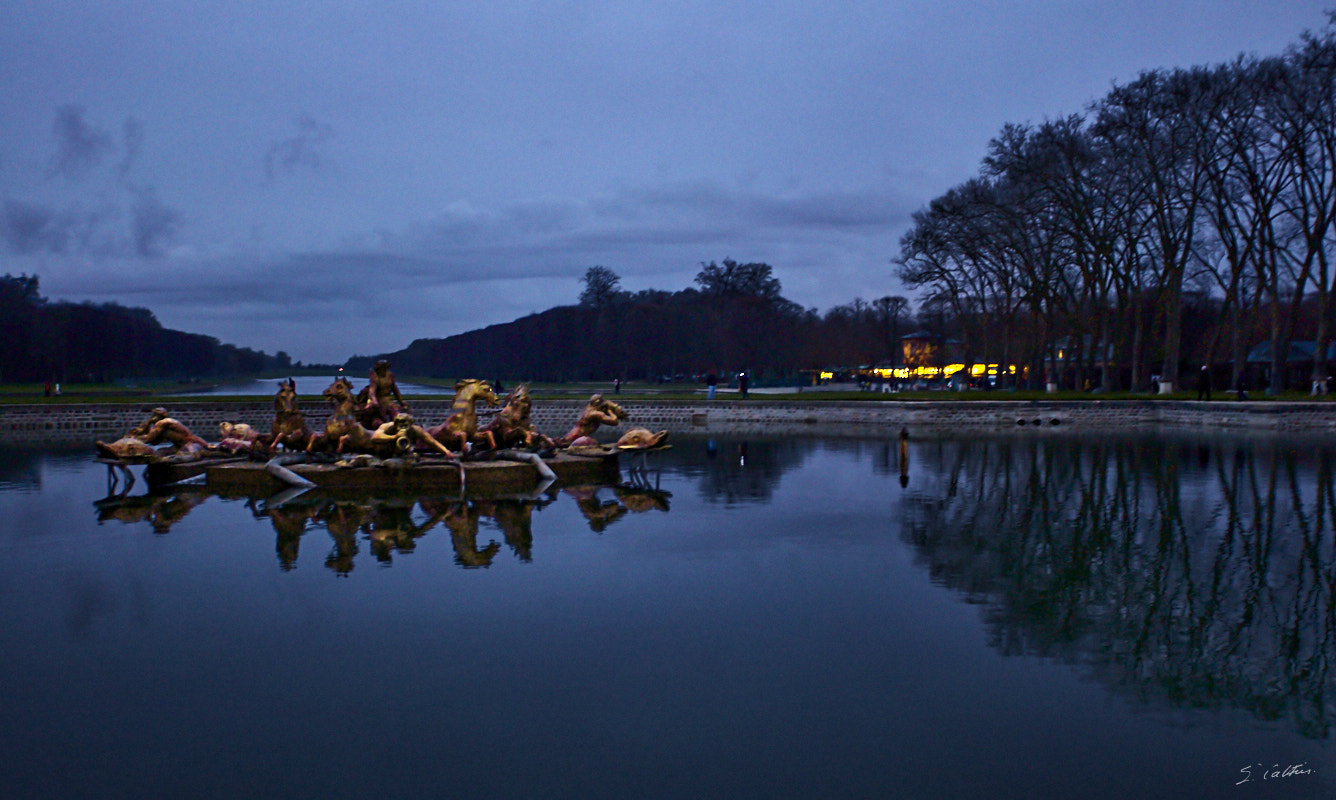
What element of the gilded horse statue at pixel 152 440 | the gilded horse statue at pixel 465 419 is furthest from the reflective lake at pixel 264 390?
the gilded horse statue at pixel 465 419

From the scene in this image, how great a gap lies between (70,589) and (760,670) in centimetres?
713

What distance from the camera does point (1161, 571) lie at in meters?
10.4

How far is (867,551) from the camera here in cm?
1160

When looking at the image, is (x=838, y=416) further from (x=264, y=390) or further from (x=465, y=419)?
(x=264, y=390)

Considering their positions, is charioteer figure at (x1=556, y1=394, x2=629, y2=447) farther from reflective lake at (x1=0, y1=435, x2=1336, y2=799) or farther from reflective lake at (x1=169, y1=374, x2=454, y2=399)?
reflective lake at (x1=169, y1=374, x2=454, y2=399)

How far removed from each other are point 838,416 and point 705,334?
4700 cm

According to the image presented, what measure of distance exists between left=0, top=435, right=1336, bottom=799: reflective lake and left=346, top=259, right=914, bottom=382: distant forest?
62.8 meters

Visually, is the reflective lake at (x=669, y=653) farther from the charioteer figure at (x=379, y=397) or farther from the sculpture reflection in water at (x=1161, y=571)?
the charioteer figure at (x=379, y=397)

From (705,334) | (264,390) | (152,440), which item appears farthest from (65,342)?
(152,440)

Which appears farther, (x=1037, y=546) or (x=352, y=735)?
(x=1037, y=546)

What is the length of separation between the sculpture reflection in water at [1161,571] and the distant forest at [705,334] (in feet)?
185

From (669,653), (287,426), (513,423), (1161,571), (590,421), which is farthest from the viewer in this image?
(590,421)

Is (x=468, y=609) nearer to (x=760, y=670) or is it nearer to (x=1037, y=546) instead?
(x=760, y=670)

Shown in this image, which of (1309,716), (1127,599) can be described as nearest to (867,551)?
(1127,599)
